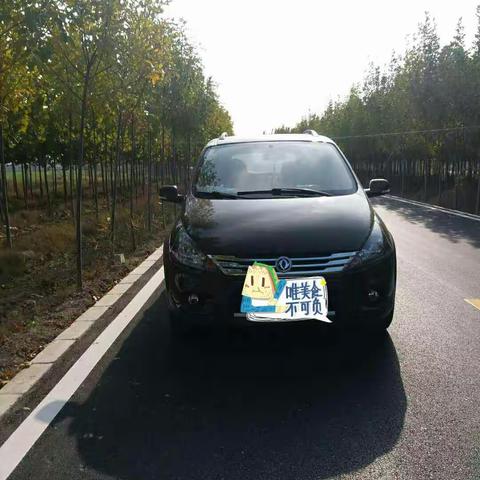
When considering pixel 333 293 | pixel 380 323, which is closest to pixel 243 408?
pixel 333 293

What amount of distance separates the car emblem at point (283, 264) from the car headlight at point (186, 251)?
1.73 ft

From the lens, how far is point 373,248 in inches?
159

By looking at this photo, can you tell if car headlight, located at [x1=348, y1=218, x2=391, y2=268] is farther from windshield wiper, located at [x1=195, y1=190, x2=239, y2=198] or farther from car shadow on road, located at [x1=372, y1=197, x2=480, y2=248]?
car shadow on road, located at [x1=372, y1=197, x2=480, y2=248]

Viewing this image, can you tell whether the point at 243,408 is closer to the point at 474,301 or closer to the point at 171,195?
the point at 171,195

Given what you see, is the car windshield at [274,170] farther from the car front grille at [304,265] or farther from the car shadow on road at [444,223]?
the car shadow on road at [444,223]

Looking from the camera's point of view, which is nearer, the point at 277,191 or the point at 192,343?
the point at 192,343

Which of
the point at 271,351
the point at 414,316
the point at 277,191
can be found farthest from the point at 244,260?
the point at 414,316

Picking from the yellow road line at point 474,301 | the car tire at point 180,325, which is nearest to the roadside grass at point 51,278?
the car tire at point 180,325

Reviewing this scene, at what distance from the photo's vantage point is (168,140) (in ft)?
75.1

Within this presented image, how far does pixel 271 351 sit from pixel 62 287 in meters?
3.73

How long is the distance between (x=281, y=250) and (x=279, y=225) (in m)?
0.32

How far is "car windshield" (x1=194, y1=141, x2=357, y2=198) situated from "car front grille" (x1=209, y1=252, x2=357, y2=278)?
119cm

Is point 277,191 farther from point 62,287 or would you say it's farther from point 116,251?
point 116,251

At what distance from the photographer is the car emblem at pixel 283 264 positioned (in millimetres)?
3805
